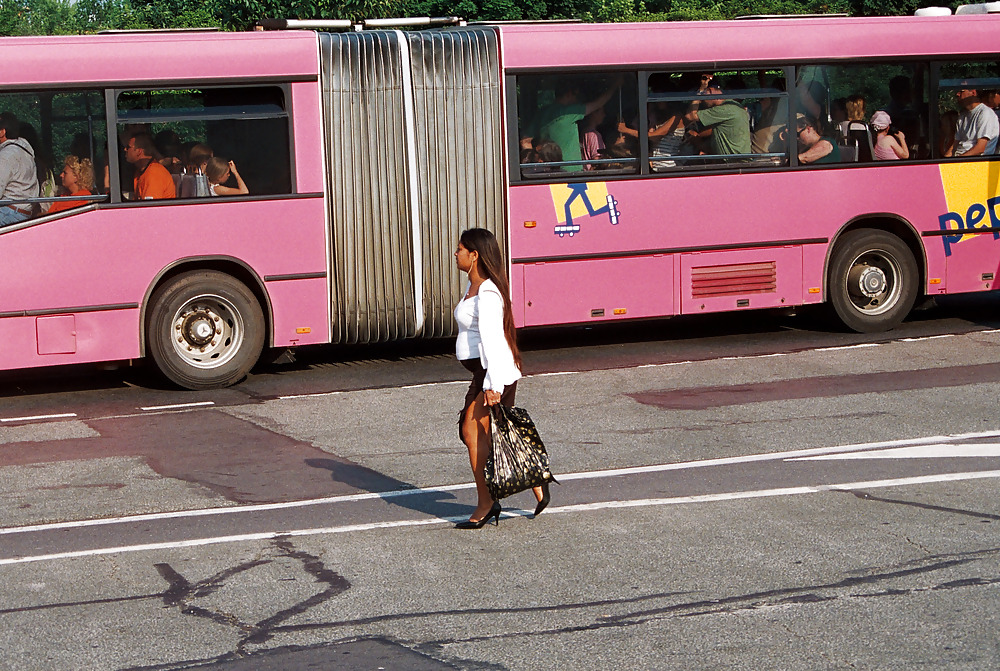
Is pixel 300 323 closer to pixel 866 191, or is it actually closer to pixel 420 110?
pixel 420 110

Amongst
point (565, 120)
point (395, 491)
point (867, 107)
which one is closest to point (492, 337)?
point (395, 491)

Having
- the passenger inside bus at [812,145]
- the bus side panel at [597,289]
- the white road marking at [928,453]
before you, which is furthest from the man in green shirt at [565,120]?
the white road marking at [928,453]

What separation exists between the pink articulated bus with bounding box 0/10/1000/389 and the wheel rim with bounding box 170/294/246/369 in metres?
0.03

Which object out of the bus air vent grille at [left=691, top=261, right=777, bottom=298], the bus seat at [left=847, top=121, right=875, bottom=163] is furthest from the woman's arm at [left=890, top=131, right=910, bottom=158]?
the bus air vent grille at [left=691, top=261, right=777, bottom=298]

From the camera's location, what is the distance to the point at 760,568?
6.62 metres

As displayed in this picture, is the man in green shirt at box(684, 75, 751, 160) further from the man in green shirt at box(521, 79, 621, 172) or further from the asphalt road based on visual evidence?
the asphalt road

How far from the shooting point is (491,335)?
7.23 metres

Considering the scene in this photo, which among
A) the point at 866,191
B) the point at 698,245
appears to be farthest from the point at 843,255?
the point at 698,245

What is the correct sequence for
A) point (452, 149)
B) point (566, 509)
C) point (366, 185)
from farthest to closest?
point (452, 149) < point (366, 185) < point (566, 509)

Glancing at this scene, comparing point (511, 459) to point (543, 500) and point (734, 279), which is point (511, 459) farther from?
point (734, 279)

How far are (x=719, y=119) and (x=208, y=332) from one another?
541 centimetres

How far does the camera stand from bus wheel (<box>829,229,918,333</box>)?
14.3 metres

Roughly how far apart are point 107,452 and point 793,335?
24.6 feet

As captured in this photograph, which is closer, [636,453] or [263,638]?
[263,638]
